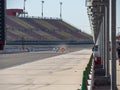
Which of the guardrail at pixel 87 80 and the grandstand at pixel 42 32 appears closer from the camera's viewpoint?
the guardrail at pixel 87 80

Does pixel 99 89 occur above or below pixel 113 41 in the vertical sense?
below

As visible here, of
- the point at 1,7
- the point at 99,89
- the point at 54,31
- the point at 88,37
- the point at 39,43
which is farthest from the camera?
the point at 88,37

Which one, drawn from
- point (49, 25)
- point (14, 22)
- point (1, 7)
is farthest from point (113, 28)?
point (49, 25)

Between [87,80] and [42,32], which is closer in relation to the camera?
[87,80]

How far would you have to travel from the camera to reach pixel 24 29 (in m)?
163

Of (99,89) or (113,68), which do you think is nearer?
(113,68)

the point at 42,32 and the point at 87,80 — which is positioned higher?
the point at 87,80

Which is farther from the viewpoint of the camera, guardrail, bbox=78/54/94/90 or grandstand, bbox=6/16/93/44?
grandstand, bbox=6/16/93/44

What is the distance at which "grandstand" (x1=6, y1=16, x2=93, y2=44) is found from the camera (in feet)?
510

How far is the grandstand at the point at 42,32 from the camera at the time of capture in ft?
510

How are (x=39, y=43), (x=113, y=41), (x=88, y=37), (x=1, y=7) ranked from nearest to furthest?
(x=1, y=7) < (x=113, y=41) < (x=39, y=43) < (x=88, y=37)

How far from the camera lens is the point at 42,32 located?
6599 inches

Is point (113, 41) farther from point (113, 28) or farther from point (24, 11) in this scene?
point (24, 11)

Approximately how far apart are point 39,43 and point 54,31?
19042 millimetres
